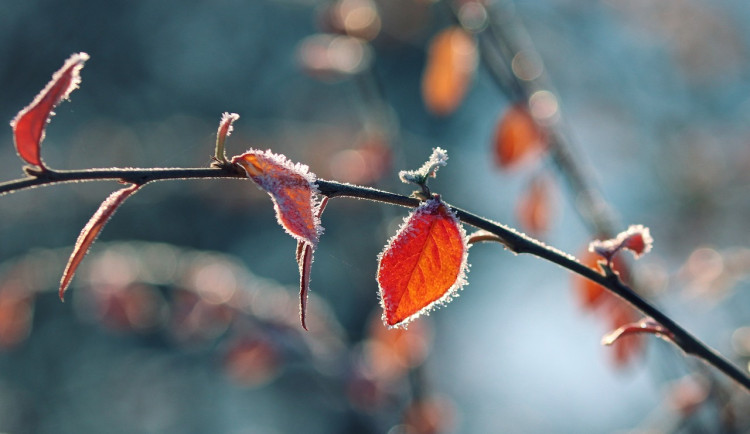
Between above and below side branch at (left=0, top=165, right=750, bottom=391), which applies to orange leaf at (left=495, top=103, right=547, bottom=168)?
above

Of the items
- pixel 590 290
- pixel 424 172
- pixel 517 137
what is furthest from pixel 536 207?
pixel 424 172

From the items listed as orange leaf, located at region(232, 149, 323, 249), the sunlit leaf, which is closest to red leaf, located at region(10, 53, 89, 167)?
orange leaf, located at region(232, 149, 323, 249)

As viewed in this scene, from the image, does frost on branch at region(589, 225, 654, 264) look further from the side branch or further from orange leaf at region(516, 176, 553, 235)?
orange leaf at region(516, 176, 553, 235)

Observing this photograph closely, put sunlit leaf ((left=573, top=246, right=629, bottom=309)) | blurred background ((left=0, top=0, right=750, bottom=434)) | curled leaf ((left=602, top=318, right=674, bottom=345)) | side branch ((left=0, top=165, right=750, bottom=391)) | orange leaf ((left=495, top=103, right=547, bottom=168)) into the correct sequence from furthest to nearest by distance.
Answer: blurred background ((left=0, top=0, right=750, bottom=434)) < orange leaf ((left=495, top=103, right=547, bottom=168)) < sunlit leaf ((left=573, top=246, right=629, bottom=309)) < curled leaf ((left=602, top=318, right=674, bottom=345)) < side branch ((left=0, top=165, right=750, bottom=391))

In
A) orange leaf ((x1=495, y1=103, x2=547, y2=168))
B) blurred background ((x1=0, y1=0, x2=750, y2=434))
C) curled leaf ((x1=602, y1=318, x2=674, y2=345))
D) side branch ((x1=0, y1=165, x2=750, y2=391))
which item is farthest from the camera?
blurred background ((x1=0, y1=0, x2=750, y2=434))

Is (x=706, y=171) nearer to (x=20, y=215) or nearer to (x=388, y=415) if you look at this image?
(x=388, y=415)

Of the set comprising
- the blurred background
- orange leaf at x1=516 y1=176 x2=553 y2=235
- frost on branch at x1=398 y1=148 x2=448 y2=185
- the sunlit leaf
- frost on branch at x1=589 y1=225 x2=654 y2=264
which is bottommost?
frost on branch at x1=398 y1=148 x2=448 y2=185

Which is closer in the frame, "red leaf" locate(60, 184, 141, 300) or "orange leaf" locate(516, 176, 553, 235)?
"red leaf" locate(60, 184, 141, 300)
